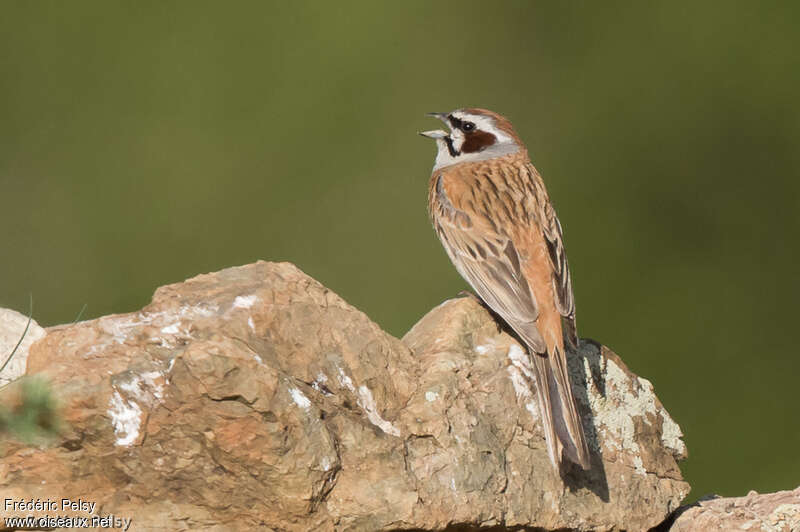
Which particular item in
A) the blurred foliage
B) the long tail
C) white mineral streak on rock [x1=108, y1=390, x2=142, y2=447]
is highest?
the blurred foliage

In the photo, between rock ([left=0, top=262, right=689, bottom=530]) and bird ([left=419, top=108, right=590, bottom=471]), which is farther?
bird ([left=419, top=108, right=590, bottom=471])

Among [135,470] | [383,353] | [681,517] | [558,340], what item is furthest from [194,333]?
[681,517]

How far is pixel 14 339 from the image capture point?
3.75 m

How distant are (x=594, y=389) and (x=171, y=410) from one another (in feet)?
6.19

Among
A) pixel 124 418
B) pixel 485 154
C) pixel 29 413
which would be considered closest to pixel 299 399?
pixel 124 418

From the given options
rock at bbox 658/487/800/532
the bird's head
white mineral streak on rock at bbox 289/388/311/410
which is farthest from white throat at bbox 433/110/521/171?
white mineral streak on rock at bbox 289/388/311/410

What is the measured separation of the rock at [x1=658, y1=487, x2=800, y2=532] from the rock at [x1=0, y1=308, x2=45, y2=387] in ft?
8.51

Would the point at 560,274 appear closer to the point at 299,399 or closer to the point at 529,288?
the point at 529,288

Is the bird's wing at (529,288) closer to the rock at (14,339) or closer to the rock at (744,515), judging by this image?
the rock at (744,515)

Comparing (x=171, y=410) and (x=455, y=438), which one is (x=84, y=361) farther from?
(x=455, y=438)

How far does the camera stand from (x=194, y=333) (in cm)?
367

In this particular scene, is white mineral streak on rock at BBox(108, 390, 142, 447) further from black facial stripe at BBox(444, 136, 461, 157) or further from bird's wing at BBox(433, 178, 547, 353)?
black facial stripe at BBox(444, 136, 461, 157)

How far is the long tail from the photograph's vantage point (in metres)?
4.03

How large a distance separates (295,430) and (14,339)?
1043 millimetres
